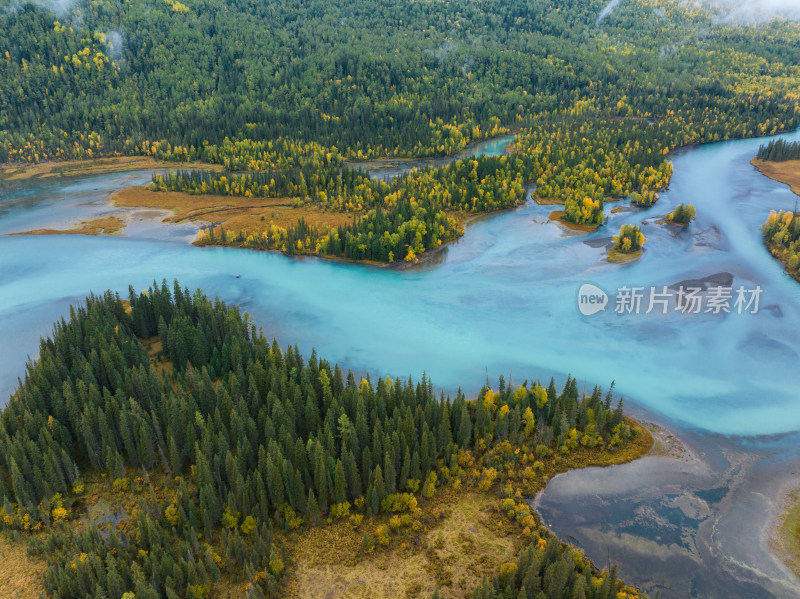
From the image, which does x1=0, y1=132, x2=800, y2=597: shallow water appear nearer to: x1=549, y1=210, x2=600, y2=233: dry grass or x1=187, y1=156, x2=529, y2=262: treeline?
x1=549, y1=210, x2=600, y2=233: dry grass

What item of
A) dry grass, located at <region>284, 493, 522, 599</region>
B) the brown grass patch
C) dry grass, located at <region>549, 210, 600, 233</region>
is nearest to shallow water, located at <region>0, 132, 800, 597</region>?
dry grass, located at <region>549, 210, 600, 233</region>

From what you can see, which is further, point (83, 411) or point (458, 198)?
point (458, 198)

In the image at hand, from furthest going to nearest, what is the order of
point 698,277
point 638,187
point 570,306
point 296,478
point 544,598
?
point 638,187, point 698,277, point 570,306, point 296,478, point 544,598

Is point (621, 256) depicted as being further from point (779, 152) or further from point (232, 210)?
point (779, 152)

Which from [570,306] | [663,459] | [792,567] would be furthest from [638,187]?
[792,567]

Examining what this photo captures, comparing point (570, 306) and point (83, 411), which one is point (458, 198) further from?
point (83, 411)

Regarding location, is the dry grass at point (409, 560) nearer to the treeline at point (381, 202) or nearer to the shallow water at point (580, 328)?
the shallow water at point (580, 328)

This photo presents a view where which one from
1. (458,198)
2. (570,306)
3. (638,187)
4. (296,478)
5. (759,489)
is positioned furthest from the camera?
(638,187)
